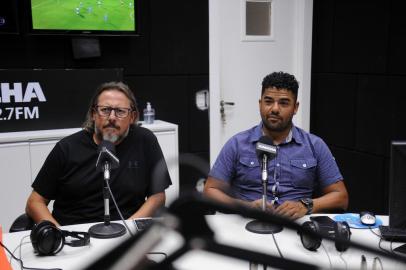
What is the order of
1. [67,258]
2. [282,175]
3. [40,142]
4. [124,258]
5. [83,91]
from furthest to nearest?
[83,91] < [40,142] < [282,175] < [67,258] < [124,258]

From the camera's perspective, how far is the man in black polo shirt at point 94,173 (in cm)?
204

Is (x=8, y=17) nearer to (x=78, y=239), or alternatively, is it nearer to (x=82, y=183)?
(x=82, y=183)

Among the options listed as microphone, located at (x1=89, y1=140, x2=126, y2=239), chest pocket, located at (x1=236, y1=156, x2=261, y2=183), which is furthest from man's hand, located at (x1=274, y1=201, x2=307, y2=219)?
microphone, located at (x1=89, y1=140, x2=126, y2=239)

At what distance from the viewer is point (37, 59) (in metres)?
3.00

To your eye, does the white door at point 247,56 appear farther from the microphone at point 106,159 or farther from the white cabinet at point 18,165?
the microphone at point 106,159

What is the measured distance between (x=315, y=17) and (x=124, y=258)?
3873 mm

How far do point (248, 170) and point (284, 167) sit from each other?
176mm

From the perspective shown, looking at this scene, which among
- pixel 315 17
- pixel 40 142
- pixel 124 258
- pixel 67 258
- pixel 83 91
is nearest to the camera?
pixel 124 258

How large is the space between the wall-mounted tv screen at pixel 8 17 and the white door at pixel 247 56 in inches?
57.5

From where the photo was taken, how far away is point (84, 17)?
2971 mm

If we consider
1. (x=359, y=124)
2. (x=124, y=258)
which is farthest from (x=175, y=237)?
(x=359, y=124)

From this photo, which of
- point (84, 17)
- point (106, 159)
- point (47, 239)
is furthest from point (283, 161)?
point (84, 17)

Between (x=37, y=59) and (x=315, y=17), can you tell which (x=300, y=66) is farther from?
(x=37, y=59)

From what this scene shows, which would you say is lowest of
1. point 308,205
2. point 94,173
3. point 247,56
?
point 308,205
